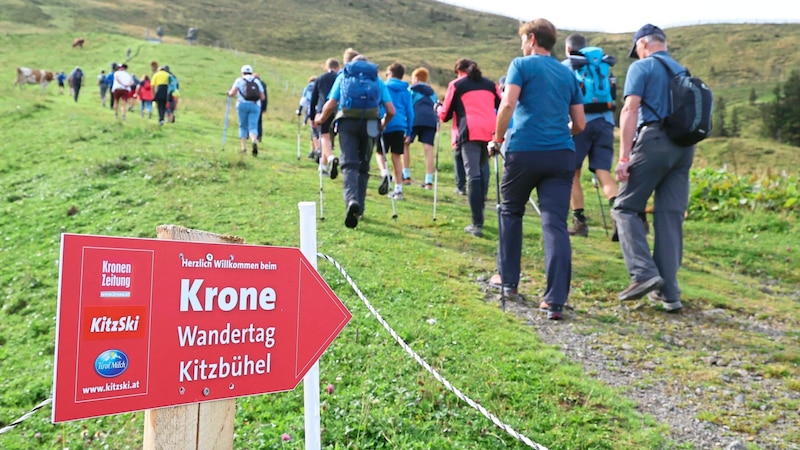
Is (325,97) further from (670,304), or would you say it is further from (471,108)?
(670,304)

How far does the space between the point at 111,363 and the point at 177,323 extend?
0.26 m

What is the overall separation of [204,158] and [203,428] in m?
11.7

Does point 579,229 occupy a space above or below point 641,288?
below

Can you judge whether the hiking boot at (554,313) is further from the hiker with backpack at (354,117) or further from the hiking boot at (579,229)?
the hiking boot at (579,229)

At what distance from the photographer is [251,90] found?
46.3 feet

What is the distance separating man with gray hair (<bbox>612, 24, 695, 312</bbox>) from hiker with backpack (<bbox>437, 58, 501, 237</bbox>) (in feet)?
8.39

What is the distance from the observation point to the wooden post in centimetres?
249

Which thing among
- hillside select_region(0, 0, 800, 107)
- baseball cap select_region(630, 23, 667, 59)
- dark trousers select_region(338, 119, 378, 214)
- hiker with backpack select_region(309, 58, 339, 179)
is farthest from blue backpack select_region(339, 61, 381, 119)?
hillside select_region(0, 0, 800, 107)

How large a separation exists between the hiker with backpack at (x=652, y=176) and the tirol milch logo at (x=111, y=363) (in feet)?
17.0

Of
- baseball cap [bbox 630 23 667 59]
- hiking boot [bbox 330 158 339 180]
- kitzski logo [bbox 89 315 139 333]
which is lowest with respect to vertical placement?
hiking boot [bbox 330 158 339 180]

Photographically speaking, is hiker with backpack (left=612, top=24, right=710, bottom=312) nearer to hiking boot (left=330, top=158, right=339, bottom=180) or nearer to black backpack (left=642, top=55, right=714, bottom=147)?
black backpack (left=642, top=55, right=714, bottom=147)

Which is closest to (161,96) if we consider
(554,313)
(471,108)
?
(471,108)

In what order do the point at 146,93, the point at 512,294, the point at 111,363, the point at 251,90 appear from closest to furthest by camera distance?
the point at 111,363, the point at 512,294, the point at 251,90, the point at 146,93

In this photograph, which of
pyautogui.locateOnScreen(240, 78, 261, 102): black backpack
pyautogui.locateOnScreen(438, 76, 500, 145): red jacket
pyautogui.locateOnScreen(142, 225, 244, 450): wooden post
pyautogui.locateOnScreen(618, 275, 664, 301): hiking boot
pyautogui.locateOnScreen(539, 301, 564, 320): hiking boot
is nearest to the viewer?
pyautogui.locateOnScreen(142, 225, 244, 450): wooden post
